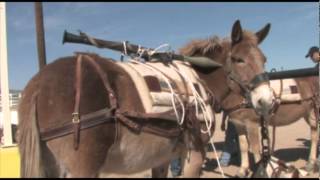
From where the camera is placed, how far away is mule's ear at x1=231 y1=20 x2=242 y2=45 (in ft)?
14.1

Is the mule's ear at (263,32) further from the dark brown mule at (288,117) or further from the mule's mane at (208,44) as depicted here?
the dark brown mule at (288,117)

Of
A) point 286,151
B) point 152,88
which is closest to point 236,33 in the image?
→ point 152,88

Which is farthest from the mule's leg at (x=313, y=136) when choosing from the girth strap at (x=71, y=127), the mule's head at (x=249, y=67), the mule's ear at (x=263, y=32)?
the girth strap at (x=71, y=127)

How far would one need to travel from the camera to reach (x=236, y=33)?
4.38 m

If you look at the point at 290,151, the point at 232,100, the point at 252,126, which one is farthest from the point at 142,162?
the point at 290,151

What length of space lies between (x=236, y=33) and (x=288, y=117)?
3374 millimetres

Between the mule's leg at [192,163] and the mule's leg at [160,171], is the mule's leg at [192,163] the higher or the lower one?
the higher one

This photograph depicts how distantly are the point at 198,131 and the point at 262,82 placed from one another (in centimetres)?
83

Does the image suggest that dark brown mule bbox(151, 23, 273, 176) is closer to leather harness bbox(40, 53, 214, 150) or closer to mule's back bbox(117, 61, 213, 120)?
mule's back bbox(117, 61, 213, 120)

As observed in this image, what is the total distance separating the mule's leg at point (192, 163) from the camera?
3.95 meters

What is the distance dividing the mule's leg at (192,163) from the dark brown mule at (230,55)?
Result: 0.45m

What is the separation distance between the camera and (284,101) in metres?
7.05

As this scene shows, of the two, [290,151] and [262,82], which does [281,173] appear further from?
[290,151]

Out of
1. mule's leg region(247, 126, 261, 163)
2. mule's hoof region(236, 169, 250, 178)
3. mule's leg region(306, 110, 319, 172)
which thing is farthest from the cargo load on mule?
mule's leg region(306, 110, 319, 172)
